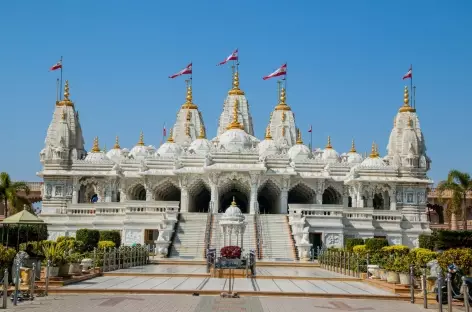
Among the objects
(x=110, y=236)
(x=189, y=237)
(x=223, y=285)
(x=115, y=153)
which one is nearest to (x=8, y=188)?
(x=115, y=153)

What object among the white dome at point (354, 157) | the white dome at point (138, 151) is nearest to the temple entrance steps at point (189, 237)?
the white dome at point (138, 151)

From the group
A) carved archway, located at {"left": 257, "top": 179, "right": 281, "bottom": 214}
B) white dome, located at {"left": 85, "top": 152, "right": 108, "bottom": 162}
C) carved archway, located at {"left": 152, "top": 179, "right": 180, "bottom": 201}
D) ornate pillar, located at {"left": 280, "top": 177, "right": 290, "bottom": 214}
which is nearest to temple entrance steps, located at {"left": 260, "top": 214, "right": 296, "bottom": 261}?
ornate pillar, located at {"left": 280, "top": 177, "right": 290, "bottom": 214}

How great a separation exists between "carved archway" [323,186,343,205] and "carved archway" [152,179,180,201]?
1237 centimetres

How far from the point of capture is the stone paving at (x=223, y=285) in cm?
2061

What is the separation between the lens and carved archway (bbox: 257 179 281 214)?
5000 centimetres

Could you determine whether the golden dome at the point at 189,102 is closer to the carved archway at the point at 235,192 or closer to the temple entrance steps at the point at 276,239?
the carved archway at the point at 235,192

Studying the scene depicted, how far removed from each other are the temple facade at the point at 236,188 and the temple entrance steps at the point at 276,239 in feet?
0.22

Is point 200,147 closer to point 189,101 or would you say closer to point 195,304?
point 189,101

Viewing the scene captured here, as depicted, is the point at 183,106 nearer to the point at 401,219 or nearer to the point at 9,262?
the point at 401,219

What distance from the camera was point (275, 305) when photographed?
55.9 feet

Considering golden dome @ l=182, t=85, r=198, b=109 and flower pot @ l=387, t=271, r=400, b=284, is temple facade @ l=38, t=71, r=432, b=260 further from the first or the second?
flower pot @ l=387, t=271, r=400, b=284

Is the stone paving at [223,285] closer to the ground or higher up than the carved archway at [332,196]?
closer to the ground

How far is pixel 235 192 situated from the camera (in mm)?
55750

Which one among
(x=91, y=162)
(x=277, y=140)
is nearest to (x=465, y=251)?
(x=91, y=162)
